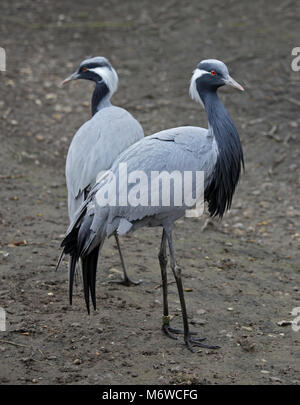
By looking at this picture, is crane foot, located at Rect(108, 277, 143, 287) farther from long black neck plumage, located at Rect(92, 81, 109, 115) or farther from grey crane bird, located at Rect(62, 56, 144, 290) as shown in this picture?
long black neck plumage, located at Rect(92, 81, 109, 115)

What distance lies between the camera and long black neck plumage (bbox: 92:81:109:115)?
587 cm

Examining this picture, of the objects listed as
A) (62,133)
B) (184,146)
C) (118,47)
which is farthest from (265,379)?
(118,47)

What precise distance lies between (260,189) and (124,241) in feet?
6.70

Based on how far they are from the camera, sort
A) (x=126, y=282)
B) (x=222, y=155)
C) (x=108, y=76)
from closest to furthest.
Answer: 1. (x=222, y=155)
2. (x=126, y=282)
3. (x=108, y=76)

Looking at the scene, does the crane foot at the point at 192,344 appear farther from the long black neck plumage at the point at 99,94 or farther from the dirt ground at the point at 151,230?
the long black neck plumage at the point at 99,94

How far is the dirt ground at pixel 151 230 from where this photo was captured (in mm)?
4066

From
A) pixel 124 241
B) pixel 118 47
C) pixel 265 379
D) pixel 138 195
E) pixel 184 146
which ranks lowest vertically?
pixel 265 379

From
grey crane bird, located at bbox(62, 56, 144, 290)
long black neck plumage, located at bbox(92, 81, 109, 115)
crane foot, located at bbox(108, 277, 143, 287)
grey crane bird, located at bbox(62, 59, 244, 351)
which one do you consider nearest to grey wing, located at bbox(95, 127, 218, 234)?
grey crane bird, located at bbox(62, 59, 244, 351)

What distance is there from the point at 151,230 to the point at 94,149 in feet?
5.56

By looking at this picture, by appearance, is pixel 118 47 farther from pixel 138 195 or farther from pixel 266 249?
pixel 138 195

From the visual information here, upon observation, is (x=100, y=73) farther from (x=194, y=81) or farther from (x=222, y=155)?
(x=222, y=155)

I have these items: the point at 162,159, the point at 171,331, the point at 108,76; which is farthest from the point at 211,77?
the point at 171,331

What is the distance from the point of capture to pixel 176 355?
4113mm

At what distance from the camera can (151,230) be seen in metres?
6.26
